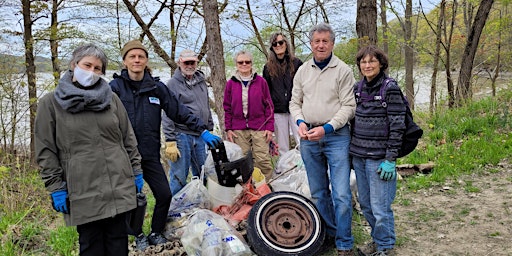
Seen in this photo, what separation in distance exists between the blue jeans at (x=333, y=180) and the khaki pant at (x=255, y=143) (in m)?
1.11

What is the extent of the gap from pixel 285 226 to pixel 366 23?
12.6ft

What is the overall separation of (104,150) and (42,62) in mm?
9771

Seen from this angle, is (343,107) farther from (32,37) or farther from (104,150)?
(32,37)

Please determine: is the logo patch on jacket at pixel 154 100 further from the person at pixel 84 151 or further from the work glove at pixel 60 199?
the work glove at pixel 60 199

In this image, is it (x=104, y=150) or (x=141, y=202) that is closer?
(x=104, y=150)

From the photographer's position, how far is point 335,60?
10.1 feet

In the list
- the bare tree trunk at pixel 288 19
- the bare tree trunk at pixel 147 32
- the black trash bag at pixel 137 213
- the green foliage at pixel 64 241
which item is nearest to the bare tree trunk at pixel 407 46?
Result: the bare tree trunk at pixel 288 19

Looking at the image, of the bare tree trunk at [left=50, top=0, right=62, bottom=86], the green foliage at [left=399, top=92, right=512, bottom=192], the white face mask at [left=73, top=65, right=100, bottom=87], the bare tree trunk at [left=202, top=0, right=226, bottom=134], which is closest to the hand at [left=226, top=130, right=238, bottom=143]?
the bare tree trunk at [left=202, top=0, right=226, bottom=134]

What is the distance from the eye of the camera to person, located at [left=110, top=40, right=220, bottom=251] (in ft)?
10.4

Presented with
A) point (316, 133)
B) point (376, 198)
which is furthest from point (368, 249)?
point (316, 133)

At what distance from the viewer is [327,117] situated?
304 cm

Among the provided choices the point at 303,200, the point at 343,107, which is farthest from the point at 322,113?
the point at 303,200

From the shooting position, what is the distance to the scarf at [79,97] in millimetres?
2270

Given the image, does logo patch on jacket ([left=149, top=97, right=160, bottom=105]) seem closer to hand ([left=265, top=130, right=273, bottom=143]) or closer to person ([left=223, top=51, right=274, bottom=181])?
person ([left=223, top=51, right=274, bottom=181])
